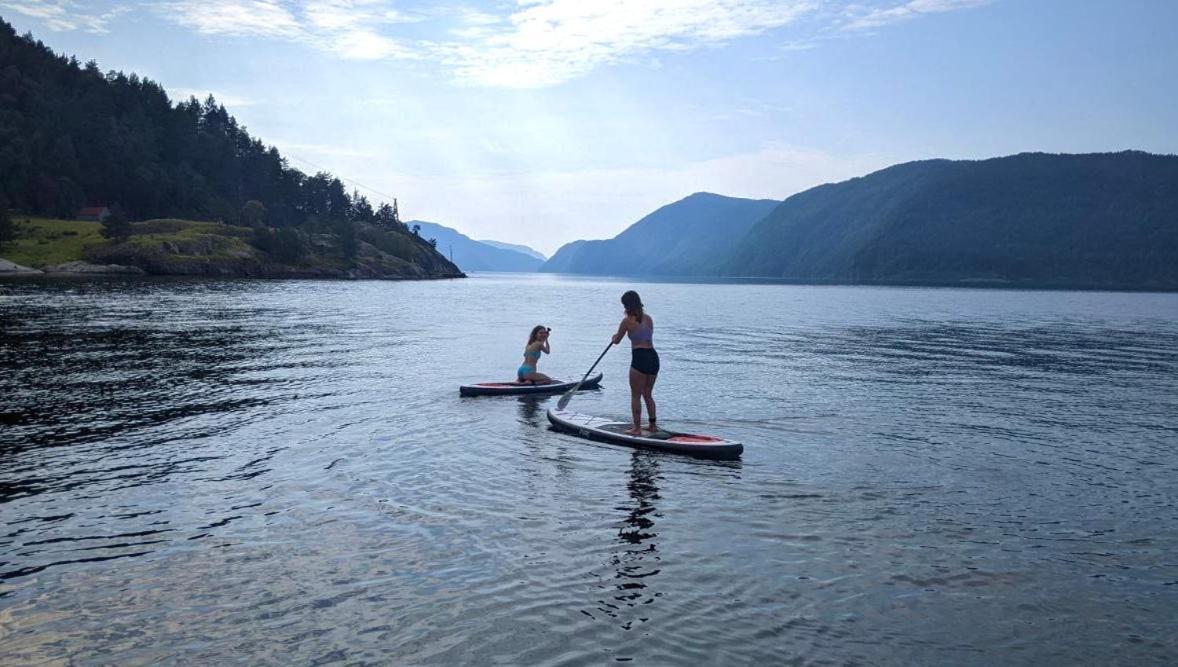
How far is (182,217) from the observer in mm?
177250

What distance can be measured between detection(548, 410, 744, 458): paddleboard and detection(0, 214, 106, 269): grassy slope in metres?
140

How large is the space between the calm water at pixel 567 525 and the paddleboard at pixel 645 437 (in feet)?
1.62

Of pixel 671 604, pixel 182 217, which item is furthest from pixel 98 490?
pixel 182 217

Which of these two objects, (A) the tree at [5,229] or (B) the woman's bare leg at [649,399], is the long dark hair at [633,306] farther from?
(A) the tree at [5,229]

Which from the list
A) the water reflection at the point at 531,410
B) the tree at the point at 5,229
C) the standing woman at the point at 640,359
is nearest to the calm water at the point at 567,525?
the water reflection at the point at 531,410

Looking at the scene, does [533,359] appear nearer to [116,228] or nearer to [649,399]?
[649,399]

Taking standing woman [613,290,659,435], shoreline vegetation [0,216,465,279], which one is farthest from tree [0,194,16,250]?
standing woman [613,290,659,435]

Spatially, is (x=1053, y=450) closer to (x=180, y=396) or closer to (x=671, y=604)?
(x=671, y=604)

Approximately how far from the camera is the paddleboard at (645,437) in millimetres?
17281

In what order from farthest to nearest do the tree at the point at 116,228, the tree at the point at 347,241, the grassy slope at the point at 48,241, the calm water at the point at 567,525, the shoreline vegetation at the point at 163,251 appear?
1. the tree at the point at 347,241
2. the tree at the point at 116,228
3. the shoreline vegetation at the point at 163,251
4. the grassy slope at the point at 48,241
5. the calm water at the point at 567,525

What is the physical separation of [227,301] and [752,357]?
59.8 meters

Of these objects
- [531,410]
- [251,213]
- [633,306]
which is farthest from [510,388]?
[251,213]

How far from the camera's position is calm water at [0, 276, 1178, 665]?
855cm

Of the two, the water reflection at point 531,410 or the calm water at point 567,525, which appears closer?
the calm water at point 567,525
